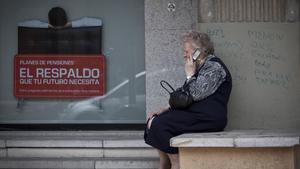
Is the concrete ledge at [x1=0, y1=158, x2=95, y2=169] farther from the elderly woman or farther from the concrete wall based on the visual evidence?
the elderly woman

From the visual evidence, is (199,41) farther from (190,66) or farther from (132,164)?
(132,164)

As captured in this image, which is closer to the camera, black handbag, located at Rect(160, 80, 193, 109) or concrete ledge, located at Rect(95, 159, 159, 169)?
black handbag, located at Rect(160, 80, 193, 109)

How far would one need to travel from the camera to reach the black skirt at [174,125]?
624 centimetres

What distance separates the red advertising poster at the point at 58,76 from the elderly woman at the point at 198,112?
7.47 feet

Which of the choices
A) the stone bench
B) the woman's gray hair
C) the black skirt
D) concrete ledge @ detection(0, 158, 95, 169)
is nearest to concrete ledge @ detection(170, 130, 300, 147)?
the stone bench

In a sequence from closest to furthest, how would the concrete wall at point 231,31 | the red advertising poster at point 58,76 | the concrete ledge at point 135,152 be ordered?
the concrete wall at point 231,31
the concrete ledge at point 135,152
the red advertising poster at point 58,76

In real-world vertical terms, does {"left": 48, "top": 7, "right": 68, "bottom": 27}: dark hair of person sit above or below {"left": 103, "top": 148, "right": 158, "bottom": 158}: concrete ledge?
above

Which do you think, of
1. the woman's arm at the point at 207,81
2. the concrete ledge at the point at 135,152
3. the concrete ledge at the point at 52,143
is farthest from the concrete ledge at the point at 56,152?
the woman's arm at the point at 207,81

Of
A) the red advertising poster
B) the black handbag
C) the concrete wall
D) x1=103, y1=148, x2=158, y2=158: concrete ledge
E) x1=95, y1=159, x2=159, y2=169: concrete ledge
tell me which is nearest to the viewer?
the black handbag

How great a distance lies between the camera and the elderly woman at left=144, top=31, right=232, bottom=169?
20.5 ft

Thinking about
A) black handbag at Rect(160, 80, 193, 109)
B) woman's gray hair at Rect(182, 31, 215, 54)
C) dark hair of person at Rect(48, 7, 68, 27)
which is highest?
dark hair of person at Rect(48, 7, 68, 27)

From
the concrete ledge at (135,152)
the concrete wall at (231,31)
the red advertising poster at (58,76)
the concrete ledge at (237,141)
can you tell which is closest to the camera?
the concrete ledge at (237,141)

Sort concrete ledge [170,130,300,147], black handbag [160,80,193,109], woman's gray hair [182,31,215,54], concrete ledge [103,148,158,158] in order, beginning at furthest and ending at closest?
concrete ledge [103,148,158,158], woman's gray hair [182,31,215,54], black handbag [160,80,193,109], concrete ledge [170,130,300,147]

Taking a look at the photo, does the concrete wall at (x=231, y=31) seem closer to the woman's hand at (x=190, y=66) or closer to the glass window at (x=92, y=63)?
the glass window at (x=92, y=63)
